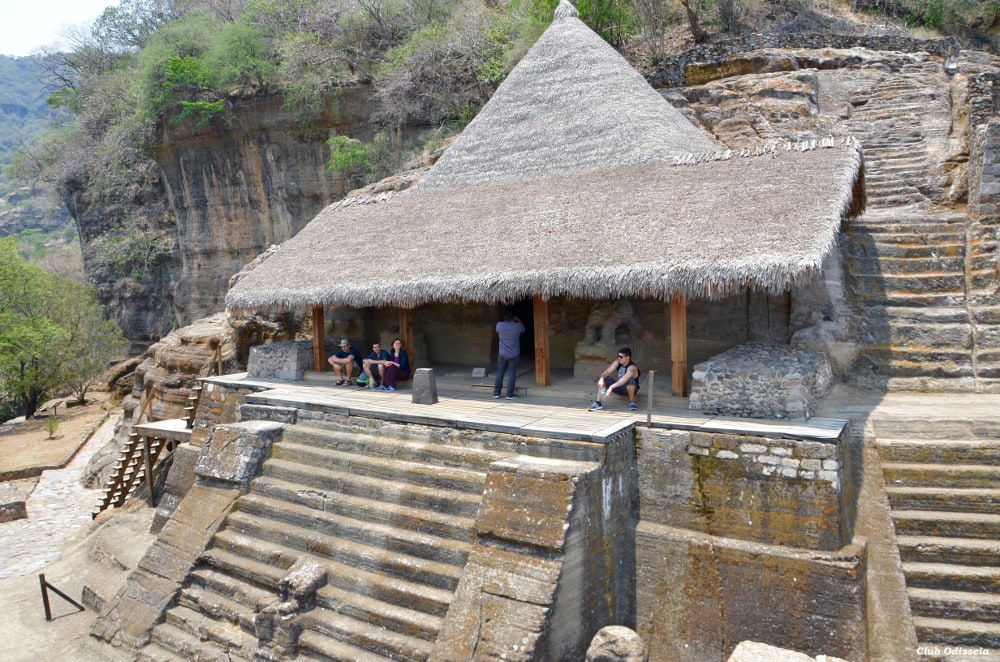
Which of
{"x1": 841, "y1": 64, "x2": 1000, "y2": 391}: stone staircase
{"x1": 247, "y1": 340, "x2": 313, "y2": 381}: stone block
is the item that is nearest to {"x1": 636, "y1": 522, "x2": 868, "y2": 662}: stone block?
{"x1": 841, "y1": 64, "x2": 1000, "y2": 391}: stone staircase

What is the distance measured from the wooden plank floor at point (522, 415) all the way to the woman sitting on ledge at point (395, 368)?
0.72 ft

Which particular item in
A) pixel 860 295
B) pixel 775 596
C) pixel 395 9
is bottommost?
pixel 775 596

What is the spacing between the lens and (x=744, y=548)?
5.77 m

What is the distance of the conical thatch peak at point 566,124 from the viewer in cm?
1005

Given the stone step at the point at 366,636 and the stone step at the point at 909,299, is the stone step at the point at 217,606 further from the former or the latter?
the stone step at the point at 909,299

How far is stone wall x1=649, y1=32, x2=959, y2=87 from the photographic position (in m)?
16.5

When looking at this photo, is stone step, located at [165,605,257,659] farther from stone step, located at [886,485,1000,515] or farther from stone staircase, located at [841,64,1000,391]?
stone staircase, located at [841,64,1000,391]

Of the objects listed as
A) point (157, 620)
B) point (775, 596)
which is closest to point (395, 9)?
point (157, 620)

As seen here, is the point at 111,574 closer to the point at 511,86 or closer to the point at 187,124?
the point at 511,86

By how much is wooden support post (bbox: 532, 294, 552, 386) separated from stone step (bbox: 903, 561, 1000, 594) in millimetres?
4384

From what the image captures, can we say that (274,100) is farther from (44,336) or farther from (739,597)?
(739,597)

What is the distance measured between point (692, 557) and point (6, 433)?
22.4 metres

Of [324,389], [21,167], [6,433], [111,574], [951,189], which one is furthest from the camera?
[21,167]

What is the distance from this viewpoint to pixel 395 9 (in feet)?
67.5
